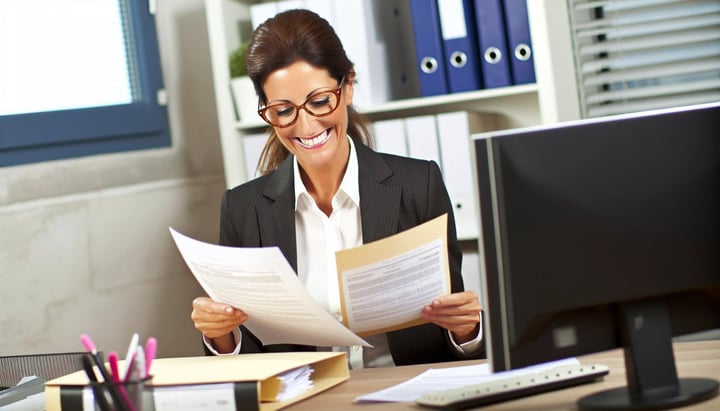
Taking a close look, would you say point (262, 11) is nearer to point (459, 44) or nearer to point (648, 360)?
point (459, 44)

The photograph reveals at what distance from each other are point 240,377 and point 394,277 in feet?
1.06

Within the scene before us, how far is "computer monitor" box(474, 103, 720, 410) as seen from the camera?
1.28 meters

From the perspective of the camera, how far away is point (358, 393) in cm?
157

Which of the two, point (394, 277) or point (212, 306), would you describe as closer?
point (394, 277)

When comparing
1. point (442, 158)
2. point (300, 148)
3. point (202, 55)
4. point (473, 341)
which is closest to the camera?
point (473, 341)

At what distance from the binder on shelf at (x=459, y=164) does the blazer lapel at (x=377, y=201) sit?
24.7 inches

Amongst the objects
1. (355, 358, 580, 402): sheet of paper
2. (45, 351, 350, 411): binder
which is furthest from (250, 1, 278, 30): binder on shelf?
(355, 358, 580, 402): sheet of paper

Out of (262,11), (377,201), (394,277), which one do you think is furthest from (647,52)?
(394,277)

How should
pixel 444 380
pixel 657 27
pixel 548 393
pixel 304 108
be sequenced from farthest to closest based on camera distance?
pixel 657 27
pixel 304 108
pixel 444 380
pixel 548 393

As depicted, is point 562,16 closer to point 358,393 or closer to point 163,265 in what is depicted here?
point 163,265

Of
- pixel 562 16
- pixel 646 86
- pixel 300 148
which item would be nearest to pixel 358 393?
pixel 300 148

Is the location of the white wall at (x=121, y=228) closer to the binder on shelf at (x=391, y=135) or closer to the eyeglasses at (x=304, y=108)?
the binder on shelf at (x=391, y=135)

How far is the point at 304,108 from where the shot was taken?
6.79 feet

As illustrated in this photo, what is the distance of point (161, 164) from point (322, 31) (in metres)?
1.13
